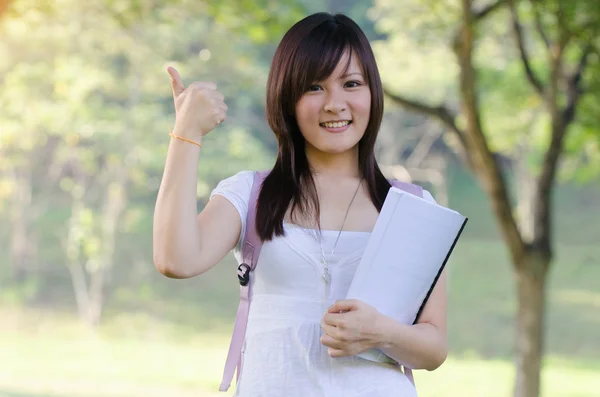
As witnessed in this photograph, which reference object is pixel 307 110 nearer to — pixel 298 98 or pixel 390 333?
pixel 298 98

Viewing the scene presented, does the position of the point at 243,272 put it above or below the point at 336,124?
below

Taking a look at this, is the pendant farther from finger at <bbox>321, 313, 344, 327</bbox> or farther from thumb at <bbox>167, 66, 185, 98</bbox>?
thumb at <bbox>167, 66, 185, 98</bbox>

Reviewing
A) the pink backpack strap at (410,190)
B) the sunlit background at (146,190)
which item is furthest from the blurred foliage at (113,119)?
the pink backpack strap at (410,190)

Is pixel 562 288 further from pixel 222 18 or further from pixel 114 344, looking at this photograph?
pixel 222 18

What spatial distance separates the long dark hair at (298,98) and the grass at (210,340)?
9.41 meters

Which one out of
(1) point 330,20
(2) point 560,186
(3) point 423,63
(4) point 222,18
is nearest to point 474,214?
(2) point 560,186

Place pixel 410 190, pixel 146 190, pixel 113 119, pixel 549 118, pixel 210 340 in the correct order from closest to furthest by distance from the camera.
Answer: pixel 410 190, pixel 549 118, pixel 113 119, pixel 210 340, pixel 146 190

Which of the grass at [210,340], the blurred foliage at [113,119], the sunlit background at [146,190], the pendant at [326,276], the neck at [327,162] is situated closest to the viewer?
the pendant at [326,276]

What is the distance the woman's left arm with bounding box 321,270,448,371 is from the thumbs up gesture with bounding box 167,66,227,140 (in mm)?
277

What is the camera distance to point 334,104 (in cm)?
118

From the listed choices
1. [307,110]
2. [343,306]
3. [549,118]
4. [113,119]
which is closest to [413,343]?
[343,306]

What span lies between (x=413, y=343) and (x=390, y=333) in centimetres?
5

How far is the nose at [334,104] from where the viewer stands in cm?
118

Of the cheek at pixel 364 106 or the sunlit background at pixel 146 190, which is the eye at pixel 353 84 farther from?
the sunlit background at pixel 146 190
